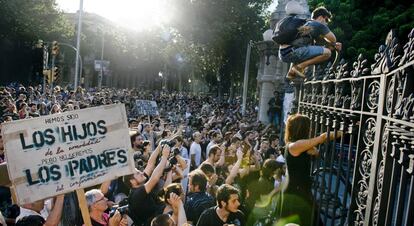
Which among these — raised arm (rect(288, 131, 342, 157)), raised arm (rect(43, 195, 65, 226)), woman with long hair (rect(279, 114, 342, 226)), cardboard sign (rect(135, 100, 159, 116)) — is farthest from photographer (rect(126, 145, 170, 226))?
cardboard sign (rect(135, 100, 159, 116))

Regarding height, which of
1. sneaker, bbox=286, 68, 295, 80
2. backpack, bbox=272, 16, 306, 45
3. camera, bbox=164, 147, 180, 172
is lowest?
camera, bbox=164, 147, 180, 172

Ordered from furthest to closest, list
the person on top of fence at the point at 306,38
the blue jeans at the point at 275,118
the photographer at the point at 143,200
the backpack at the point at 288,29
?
the blue jeans at the point at 275,118 < the photographer at the point at 143,200 < the backpack at the point at 288,29 < the person on top of fence at the point at 306,38

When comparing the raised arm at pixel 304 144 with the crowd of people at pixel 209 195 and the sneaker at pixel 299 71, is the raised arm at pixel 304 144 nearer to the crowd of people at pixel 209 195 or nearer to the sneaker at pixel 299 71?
the crowd of people at pixel 209 195

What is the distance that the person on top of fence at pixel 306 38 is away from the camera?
506 cm

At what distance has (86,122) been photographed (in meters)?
4.29

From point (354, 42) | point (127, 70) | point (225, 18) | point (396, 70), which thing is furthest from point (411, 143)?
point (127, 70)

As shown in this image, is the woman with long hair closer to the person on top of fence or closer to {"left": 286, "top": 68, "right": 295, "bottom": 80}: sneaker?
the person on top of fence

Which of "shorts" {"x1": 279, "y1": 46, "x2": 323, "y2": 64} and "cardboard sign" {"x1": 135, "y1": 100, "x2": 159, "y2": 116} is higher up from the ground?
"shorts" {"x1": 279, "y1": 46, "x2": 323, "y2": 64}

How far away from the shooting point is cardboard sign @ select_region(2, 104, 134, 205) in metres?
3.95

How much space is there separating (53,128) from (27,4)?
44742 millimetres

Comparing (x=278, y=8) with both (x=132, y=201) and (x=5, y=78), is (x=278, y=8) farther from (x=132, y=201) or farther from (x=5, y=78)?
(x=5, y=78)

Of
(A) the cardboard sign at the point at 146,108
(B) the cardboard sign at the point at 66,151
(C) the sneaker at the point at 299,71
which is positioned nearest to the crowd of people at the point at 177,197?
(B) the cardboard sign at the point at 66,151

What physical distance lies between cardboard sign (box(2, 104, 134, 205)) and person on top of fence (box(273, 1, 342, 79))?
6.86 feet

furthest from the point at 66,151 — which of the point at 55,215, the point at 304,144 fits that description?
the point at 304,144
